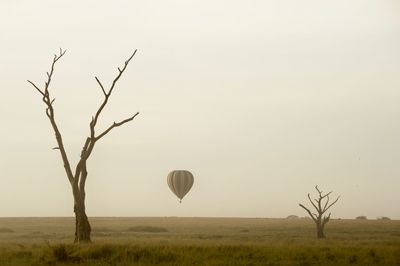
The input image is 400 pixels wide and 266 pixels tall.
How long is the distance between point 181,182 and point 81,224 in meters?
46.5

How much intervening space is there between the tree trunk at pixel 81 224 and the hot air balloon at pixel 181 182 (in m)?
45.9

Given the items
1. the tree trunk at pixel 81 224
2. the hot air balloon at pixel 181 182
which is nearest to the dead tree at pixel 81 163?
the tree trunk at pixel 81 224

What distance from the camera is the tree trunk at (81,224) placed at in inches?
1142

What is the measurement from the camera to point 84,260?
20.1 metres

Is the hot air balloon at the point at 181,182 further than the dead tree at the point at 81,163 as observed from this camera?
Yes

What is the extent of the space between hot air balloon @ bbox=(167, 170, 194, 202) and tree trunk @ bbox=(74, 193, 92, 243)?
151 ft

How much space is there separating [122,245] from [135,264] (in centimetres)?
278

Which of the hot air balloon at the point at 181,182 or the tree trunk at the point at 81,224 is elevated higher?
the hot air balloon at the point at 181,182

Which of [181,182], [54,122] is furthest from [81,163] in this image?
[181,182]

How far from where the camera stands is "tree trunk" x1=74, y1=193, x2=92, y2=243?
29000 millimetres

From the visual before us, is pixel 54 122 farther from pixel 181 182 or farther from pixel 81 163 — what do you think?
pixel 181 182

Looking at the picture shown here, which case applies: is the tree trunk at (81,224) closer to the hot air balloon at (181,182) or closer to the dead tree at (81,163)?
the dead tree at (81,163)

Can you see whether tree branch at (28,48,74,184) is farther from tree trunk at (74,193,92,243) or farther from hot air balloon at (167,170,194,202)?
hot air balloon at (167,170,194,202)

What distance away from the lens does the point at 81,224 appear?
29188 mm
